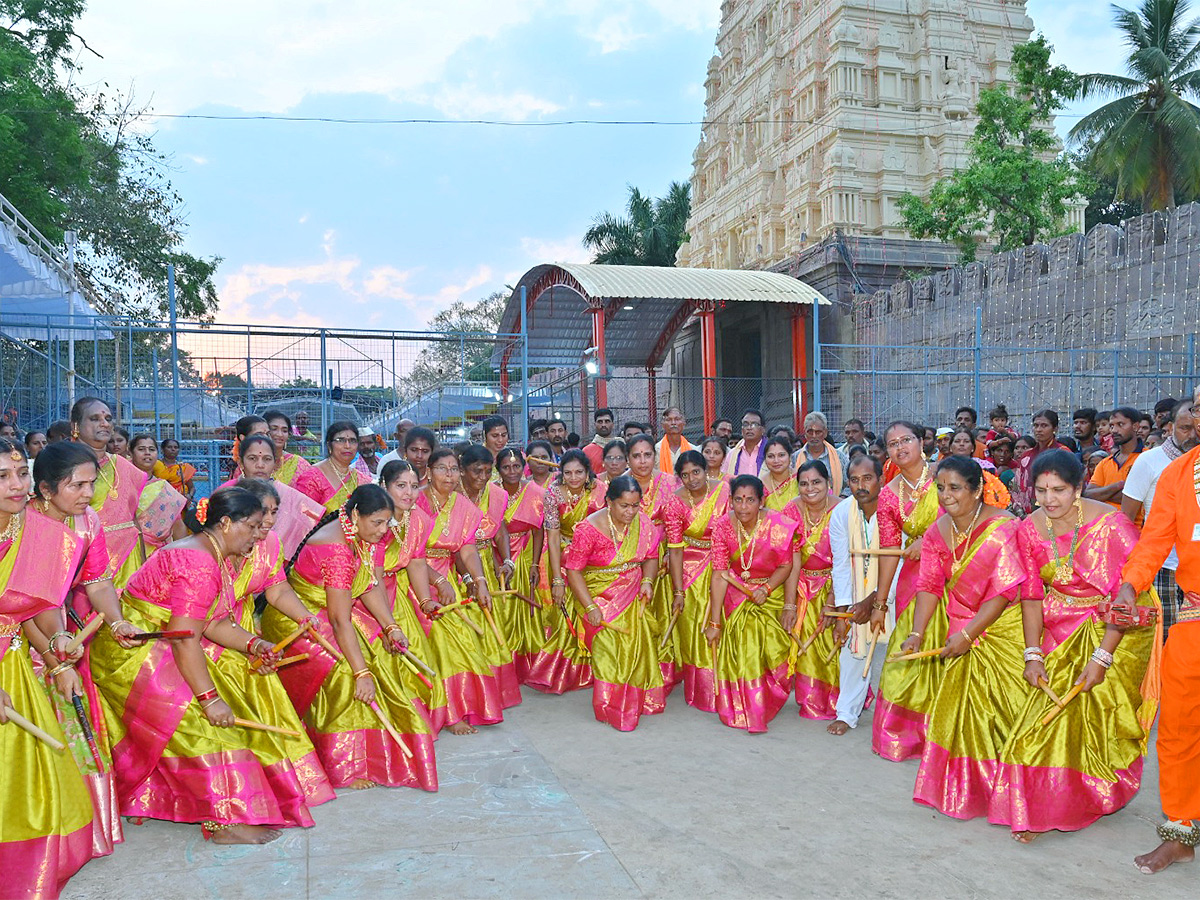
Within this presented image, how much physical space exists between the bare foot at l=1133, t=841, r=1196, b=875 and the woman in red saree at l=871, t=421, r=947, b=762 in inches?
47.4

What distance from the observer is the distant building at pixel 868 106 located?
74.4ft

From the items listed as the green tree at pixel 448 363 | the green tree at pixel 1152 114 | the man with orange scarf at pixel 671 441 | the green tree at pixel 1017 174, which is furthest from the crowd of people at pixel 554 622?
the green tree at pixel 1152 114

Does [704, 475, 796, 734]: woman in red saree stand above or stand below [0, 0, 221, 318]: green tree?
below

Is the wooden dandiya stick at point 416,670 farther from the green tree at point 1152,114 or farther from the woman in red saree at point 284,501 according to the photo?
the green tree at point 1152,114

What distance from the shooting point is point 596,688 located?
17.2 feet

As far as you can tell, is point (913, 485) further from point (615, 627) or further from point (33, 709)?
point (33, 709)

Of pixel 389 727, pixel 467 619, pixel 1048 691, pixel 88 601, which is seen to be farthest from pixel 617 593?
pixel 88 601

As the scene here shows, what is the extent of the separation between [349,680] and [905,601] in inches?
108

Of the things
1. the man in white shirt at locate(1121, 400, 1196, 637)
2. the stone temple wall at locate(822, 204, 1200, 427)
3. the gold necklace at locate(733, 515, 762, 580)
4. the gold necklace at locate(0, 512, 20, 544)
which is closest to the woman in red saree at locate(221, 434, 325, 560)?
the gold necklace at locate(0, 512, 20, 544)

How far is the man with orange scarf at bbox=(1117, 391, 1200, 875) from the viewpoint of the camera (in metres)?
3.23

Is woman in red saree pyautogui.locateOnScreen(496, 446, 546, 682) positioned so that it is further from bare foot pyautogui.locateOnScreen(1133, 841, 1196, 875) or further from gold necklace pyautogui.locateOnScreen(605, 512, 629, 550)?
bare foot pyautogui.locateOnScreen(1133, 841, 1196, 875)

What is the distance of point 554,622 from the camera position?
6.00 m

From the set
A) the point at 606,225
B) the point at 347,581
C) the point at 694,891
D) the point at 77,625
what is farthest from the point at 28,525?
the point at 606,225

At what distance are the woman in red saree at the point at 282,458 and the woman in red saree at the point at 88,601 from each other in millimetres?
2450
